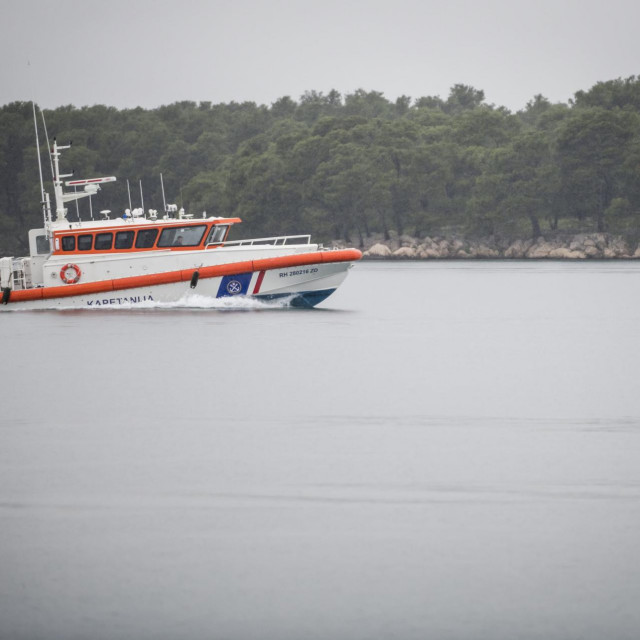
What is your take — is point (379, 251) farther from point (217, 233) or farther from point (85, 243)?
point (85, 243)

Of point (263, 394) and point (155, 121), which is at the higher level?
point (155, 121)

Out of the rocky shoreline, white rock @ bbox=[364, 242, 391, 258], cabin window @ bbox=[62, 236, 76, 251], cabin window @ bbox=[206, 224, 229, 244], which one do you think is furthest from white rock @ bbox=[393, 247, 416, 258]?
cabin window @ bbox=[62, 236, 76, 251]

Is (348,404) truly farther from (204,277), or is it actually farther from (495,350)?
(204,277)

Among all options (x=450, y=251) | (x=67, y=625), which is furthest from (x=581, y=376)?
(x=450, y=251)

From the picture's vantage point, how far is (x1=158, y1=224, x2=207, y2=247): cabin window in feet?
106

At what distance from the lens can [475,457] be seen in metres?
13.0

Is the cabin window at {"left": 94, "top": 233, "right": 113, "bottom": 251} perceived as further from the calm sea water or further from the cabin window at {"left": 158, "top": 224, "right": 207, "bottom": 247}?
the calm sea water

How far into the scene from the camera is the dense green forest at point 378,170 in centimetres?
9338

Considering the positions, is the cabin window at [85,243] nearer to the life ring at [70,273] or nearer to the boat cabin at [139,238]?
the boat cabin at [139,238]

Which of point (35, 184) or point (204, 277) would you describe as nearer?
point (204, 277)

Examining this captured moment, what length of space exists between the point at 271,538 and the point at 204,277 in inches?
909

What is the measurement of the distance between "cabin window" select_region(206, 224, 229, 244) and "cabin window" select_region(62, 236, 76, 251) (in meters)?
3.56

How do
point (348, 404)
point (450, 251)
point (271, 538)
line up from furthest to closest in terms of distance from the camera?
point (450, 251) < point (348, 404) < point (271, 538)

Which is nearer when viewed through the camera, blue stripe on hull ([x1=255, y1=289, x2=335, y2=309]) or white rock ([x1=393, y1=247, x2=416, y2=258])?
blue stripe on hull ([x1=255, y1=289, x2=335, y2=309])
